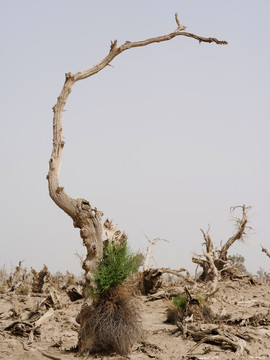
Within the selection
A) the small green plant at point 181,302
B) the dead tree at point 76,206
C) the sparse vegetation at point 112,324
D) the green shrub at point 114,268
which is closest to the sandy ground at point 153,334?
the sparse vegetation at point 112,324

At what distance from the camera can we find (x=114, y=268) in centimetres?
855

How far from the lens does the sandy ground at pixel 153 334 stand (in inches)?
343

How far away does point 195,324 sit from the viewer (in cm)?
1059

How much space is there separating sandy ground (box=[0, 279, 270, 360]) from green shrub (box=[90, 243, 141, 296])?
52.9 inches

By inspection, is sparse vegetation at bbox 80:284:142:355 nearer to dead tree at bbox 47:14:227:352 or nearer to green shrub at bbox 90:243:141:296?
green shrub at bbox 90:243:141:296

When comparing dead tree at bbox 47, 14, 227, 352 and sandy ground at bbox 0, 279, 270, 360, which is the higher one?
dead tree at bbox 47, 14, 227, 352

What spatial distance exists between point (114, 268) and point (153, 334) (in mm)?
2662

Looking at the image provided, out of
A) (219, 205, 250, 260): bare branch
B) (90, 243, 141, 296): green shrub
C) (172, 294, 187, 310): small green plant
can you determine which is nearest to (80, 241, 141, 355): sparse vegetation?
(90, 243, 141, 296): green shrub

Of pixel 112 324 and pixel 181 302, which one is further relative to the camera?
pixel 181 302

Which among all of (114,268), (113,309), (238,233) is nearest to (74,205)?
(114,268)

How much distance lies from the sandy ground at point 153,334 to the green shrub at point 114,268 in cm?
134

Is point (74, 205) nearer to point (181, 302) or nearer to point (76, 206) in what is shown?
point (76, 206)

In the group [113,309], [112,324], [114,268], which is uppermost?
[114,268]

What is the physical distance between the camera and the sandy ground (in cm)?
870
